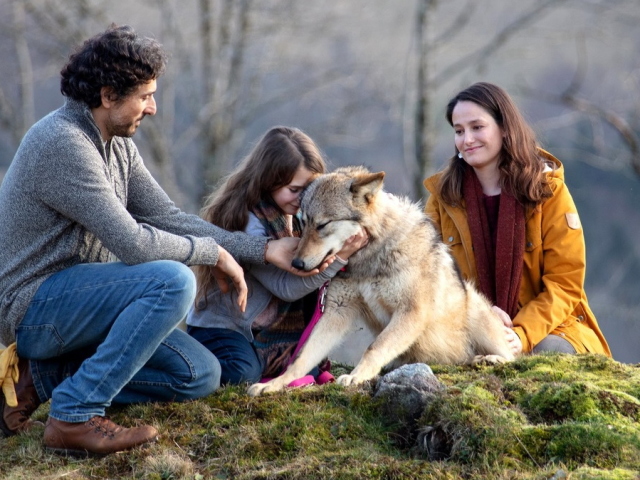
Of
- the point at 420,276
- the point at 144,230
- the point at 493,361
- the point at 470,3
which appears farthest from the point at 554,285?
the point at 470,3

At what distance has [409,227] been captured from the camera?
4.71 metres

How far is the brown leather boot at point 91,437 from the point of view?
3535mm

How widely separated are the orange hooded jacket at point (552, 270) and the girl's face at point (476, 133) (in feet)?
1.40

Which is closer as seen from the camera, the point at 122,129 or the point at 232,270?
the point at 122,129

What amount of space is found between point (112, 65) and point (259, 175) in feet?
3.98

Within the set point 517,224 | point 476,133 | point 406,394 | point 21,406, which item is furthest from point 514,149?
point 21,406

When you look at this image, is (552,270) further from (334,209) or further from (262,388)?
(262,388)

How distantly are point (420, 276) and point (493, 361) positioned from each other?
768 millimetres

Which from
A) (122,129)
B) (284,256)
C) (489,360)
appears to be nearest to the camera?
Answer: (122,129)

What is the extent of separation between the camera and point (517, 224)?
16.9 feet

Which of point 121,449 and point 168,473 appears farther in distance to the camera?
point 121,449

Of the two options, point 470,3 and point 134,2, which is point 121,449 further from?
point 134,2

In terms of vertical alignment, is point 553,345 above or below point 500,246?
below

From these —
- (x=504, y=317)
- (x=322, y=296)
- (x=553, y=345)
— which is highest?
(x=322, y=296)
